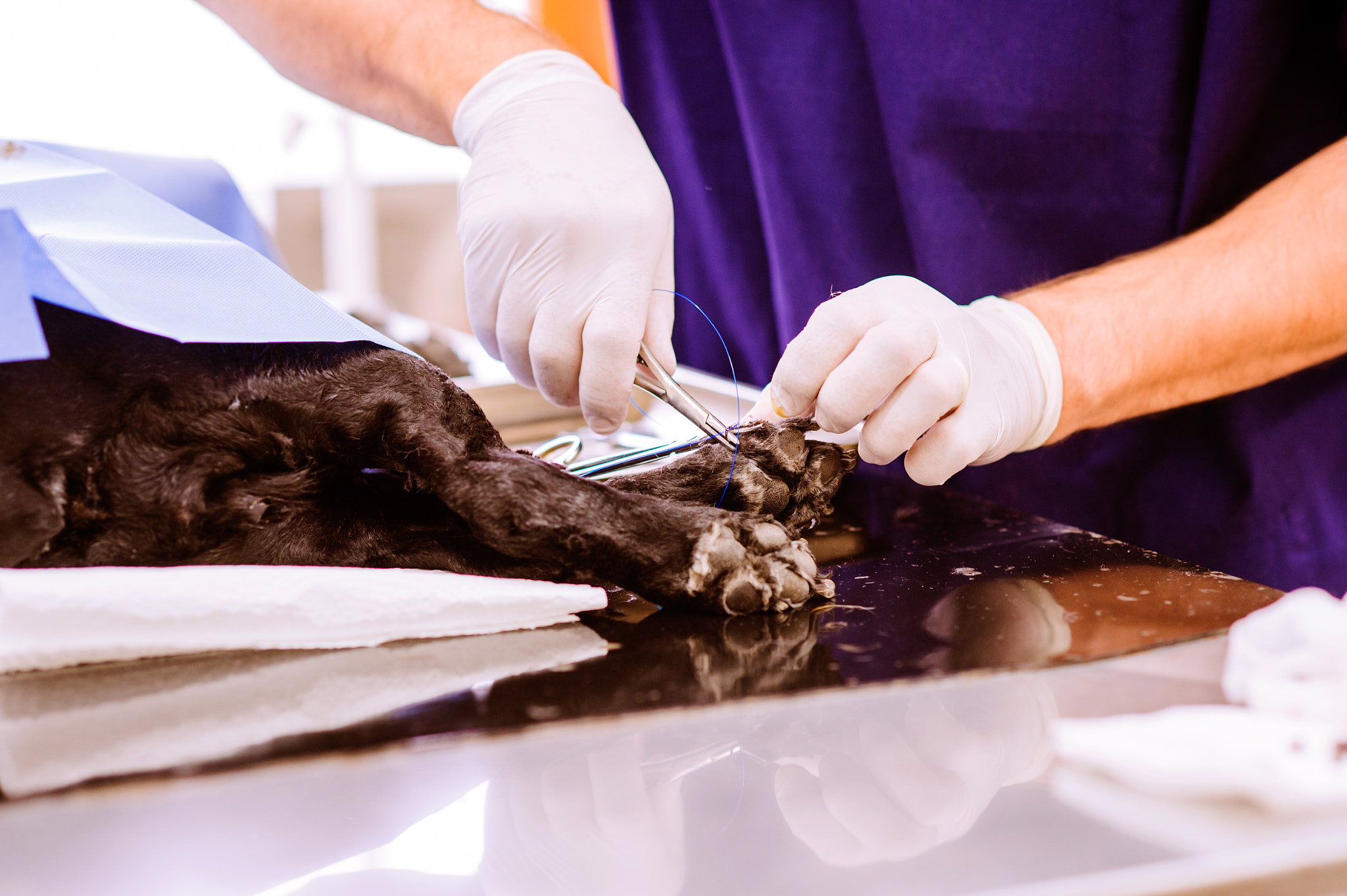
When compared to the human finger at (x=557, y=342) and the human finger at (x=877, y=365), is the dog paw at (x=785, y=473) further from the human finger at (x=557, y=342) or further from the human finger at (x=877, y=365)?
the human finger at (x=557, y=342)

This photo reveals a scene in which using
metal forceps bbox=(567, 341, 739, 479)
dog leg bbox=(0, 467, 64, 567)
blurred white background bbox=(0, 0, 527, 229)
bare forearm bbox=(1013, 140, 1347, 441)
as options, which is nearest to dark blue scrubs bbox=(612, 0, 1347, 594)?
bare forearm bbox=(1013, 140, 1347, 441)

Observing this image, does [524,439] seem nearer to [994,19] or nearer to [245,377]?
[245,377]

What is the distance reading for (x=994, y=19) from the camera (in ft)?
4.69

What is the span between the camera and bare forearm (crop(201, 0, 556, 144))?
1.43 m

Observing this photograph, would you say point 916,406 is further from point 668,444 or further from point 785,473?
point 668,444

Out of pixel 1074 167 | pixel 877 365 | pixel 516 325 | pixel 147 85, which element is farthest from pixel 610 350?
pixel 147 85

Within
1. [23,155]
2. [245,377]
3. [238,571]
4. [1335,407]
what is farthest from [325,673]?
[1335,407]

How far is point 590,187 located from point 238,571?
0.67m

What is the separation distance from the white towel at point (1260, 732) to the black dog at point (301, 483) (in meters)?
0.33

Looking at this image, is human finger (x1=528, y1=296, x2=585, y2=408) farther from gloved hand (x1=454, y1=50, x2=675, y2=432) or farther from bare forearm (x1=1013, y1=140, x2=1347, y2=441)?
bare forearm (x1=1013, y1=140, x2=1347, y2=441)

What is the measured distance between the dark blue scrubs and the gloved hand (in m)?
0.54

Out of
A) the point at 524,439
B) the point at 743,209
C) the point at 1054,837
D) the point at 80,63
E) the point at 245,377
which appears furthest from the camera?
the point at 80,63

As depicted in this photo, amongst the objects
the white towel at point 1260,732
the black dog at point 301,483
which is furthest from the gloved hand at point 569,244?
the white towel at point 1260,732

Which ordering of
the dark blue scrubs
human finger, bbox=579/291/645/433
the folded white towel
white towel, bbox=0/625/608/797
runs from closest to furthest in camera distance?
white towel, bbox=0/625/608/797 < the folded white towel < human finger, bbox=579/291/645/433 < the dark blue scrubs
